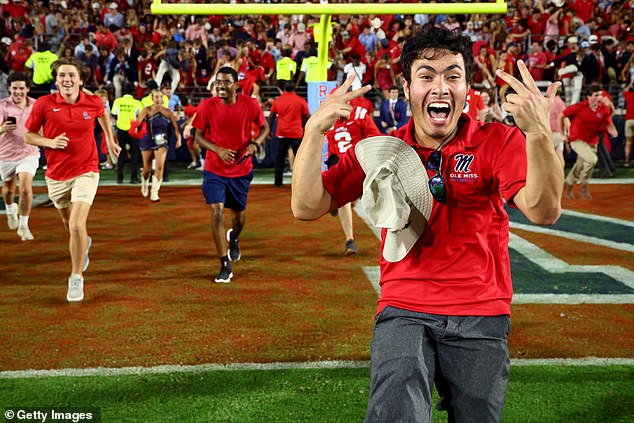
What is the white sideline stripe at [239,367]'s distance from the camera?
5070 mm

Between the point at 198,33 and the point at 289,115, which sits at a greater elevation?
the point at 198,33

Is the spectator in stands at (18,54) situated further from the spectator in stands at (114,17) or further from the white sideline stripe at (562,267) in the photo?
the white sideline stripe at (562,267)

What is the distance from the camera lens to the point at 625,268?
8.42 metres

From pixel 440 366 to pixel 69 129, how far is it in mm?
5863

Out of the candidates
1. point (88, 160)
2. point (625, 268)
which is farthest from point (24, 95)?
point (625, 268)

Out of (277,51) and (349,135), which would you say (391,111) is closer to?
(277,51)

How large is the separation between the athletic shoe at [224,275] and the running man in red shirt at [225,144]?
10 cm

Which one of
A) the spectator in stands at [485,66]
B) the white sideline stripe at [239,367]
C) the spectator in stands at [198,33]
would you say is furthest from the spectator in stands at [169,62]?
the white sideline stripe at [239,367]

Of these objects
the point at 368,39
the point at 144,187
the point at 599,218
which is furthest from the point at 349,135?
the point at 368,39

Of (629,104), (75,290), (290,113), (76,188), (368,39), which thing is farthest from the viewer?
(368,39)

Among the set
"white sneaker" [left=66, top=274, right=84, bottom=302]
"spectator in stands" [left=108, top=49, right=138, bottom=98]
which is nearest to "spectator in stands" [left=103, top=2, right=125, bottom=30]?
"spectator in stands" [left=108, top=49, right=138, bottom=98]

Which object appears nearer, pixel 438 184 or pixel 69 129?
pixel 438 184

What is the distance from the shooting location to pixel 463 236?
2.85m

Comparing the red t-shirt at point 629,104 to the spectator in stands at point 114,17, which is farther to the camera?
the spectator in stands at point 114,17
